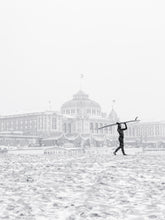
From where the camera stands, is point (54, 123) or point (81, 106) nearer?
point (54, 123)

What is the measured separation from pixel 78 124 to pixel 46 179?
12859 cm

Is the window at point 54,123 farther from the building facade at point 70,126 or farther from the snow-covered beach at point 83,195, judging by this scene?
the snow-covered beach at point 83,195

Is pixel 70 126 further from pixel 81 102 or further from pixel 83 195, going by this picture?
pixel 83 195

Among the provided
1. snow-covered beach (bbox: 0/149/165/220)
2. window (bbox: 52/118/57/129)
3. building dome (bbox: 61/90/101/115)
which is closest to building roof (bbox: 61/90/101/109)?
building dome (bbox: 61/90/101/115)

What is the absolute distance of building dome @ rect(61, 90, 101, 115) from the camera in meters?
153

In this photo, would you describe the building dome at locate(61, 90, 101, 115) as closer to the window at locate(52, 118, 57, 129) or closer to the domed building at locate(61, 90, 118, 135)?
the domed building at locate(61, 90, 118, 135)

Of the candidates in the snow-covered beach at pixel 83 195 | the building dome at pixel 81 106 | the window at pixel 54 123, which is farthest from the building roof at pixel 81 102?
the snow-covered beach at pixel 83 195

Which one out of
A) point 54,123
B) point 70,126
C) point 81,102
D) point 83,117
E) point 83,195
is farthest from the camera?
point 81,102

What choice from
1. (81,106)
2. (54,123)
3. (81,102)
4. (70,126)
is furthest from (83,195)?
(81,102)

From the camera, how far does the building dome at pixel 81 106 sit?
15325 cm

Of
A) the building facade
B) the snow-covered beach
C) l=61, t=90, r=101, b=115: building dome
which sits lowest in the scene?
the snow-covered beach

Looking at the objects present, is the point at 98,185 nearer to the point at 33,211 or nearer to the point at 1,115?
the point at 33,211

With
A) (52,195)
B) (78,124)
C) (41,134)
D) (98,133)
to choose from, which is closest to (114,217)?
(52,195)

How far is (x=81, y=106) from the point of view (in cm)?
15288
